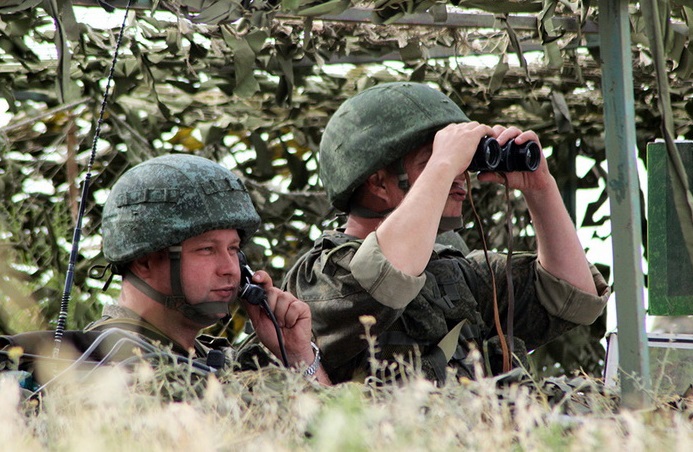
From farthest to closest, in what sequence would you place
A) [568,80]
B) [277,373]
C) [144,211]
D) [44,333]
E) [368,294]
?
[568,80] < [144,211] < [368,294] < [44,333] < [277,373]

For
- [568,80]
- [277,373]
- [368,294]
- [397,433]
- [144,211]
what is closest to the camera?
[397,433]

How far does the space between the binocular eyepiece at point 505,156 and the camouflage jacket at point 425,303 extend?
0.37 metres

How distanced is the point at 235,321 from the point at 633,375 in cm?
400

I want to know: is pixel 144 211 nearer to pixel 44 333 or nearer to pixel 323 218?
pixel 44 333

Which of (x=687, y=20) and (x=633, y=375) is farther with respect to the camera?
(x=687, y=20)

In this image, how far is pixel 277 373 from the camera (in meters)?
2.67

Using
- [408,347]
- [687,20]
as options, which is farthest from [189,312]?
[687,20]

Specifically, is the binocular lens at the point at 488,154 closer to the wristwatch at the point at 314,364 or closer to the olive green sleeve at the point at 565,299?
the olive green sleeve at the point at 565,299

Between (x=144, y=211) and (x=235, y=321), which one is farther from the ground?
(x=144, y=211)

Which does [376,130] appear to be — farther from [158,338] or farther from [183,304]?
[158,338]

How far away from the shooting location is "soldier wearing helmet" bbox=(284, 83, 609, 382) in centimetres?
331

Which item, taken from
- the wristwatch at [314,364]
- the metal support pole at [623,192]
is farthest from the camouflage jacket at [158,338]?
the metal support pole at [623,192]

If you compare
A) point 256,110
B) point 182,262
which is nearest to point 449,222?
point 182,262

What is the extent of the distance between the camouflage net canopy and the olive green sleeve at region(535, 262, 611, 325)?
1.48 meters
